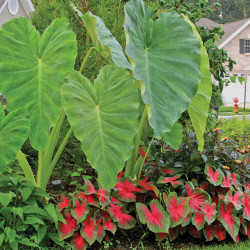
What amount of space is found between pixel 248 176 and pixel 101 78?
4.39 ft

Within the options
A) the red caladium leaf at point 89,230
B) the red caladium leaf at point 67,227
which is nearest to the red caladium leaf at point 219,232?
the red caladium leaf at point 89,230

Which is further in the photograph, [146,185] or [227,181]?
[227,181]

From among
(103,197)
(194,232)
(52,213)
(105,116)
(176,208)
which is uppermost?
(105,116)

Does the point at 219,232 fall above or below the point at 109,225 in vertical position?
below

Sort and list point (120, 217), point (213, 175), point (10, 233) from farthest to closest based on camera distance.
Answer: point (213, 175), point (120, 217), point (10, 233)

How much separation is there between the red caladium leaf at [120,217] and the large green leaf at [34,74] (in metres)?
0.58

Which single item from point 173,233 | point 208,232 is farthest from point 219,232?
point 173,233

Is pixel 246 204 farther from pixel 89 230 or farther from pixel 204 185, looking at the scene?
pixel 89 230

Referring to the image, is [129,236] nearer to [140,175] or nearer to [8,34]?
[140,175]

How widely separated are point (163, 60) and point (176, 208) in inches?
36.1

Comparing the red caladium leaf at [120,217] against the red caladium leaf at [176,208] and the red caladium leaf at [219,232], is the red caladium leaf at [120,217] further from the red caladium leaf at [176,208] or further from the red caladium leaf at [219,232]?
the red caladium leaf at [219,232]

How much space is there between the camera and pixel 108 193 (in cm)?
225

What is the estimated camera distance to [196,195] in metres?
2.36

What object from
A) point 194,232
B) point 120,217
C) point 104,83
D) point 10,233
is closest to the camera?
point 10,233
